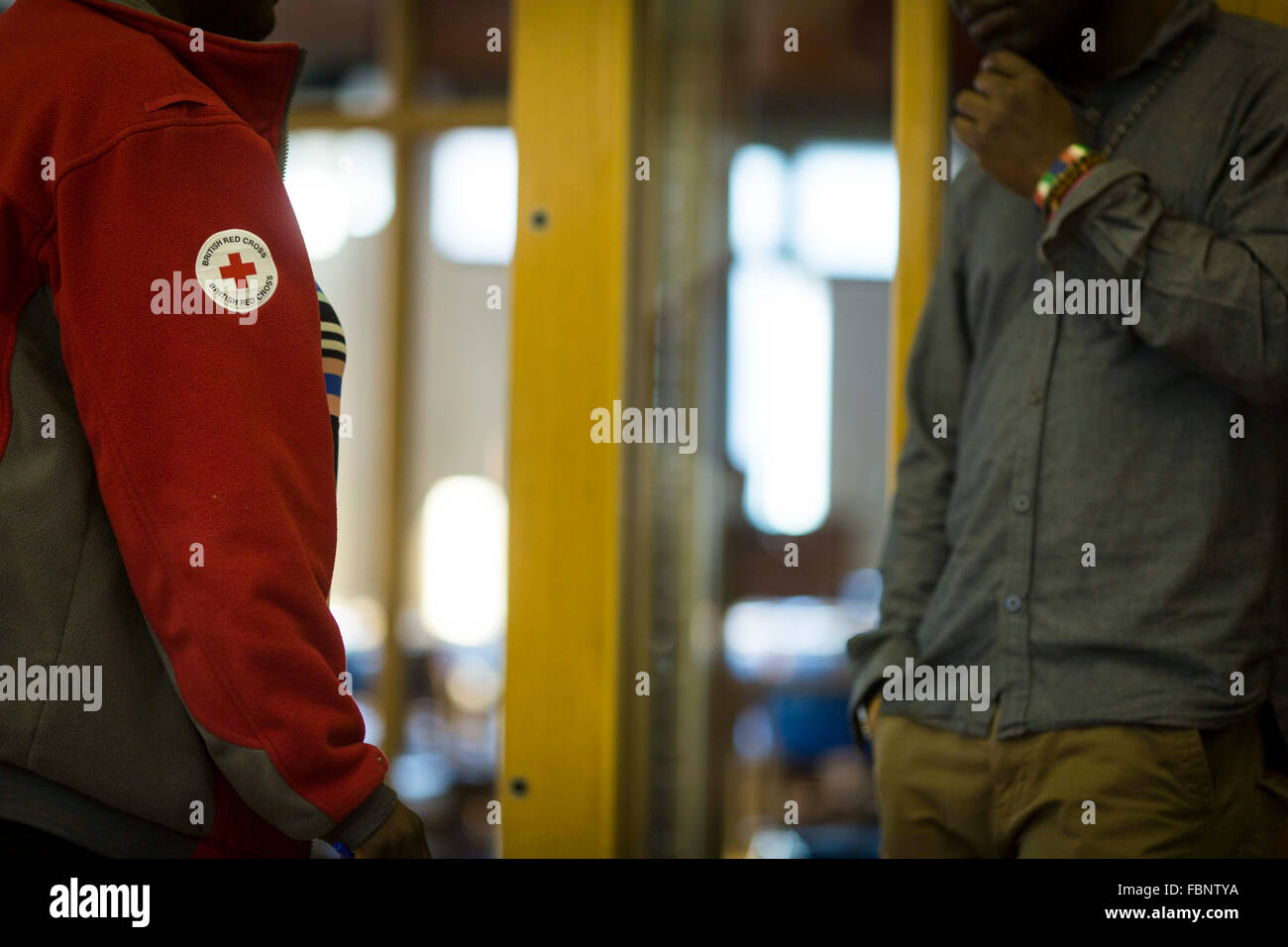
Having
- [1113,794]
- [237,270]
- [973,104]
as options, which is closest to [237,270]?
[237,270]

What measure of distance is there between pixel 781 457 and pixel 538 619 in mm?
496

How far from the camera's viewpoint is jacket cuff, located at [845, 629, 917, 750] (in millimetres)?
1355

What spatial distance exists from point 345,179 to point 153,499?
163cm

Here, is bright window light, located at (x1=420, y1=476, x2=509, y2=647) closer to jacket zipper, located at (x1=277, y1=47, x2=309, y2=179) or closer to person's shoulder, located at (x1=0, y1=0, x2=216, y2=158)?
jacket zipper, located at (x1=277, y1=47, x2=309, y2=179)

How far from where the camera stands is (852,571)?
6.24 ft

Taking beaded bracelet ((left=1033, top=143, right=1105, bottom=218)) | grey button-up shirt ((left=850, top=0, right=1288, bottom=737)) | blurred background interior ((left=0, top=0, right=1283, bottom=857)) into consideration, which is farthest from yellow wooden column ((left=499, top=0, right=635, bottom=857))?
beaded bracelet ((left=1033, top=143, right=1105, bottom=218))

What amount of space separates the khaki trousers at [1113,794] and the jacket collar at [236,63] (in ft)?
3.02

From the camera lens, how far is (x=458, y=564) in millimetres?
2518

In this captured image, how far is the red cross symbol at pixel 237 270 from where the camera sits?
0.92 metres

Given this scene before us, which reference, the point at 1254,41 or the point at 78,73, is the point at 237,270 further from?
the point at 1254,41

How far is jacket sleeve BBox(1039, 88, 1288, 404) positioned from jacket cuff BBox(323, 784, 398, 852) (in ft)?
2.67

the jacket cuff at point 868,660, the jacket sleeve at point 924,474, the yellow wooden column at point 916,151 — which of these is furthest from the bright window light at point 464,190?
the jacket cuff at point 868,660
